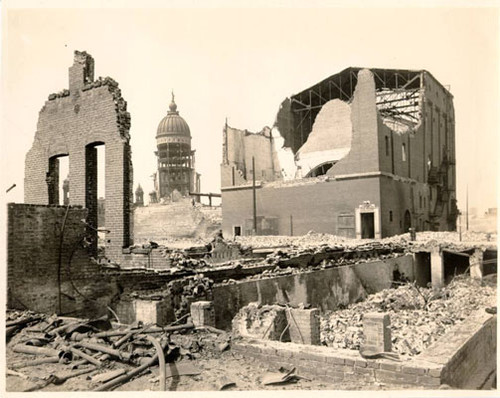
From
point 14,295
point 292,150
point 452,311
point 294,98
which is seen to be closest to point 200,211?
point 292,150

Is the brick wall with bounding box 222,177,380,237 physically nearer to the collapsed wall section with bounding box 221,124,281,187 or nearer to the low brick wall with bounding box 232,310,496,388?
the collapsed wall section with bounding box 221,124,281,187

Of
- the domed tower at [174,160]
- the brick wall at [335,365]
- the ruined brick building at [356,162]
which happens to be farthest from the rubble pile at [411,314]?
the domed tower at [174,160]

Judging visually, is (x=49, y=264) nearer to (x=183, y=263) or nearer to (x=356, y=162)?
(x=183, y=263)

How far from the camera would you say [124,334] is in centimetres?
741

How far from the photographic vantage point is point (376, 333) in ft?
23.9

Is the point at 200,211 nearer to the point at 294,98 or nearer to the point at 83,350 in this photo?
the point at 294,98

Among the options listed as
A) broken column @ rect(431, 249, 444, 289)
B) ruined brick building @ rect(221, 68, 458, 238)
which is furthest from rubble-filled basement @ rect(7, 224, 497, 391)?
ruined brick building @ rect(221, 68, 458, 238)

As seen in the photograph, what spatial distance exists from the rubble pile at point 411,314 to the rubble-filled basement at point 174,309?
59 millimetres

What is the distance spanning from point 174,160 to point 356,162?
35852 millimetres

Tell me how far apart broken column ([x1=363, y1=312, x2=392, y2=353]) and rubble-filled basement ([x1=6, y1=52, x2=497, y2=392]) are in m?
0.02

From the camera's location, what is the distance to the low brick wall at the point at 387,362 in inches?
236

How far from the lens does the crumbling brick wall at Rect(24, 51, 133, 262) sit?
13227mm

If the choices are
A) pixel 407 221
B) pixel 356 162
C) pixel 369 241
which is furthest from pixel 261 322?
pixel 407 221

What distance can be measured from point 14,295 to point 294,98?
31.2m
